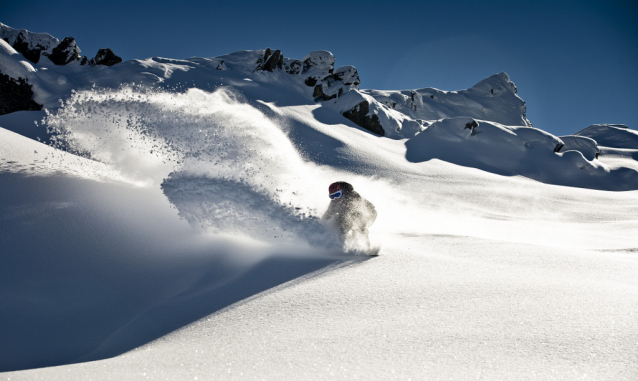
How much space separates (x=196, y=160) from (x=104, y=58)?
1089 inches

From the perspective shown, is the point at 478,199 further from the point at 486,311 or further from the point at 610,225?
the point at 486,311

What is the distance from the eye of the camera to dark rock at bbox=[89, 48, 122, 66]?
977 inches

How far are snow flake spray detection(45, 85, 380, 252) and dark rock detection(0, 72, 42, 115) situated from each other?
11129 millimetres

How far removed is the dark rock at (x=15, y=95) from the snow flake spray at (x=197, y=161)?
36.5 feet

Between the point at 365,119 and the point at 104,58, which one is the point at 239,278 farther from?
the point at 104,58

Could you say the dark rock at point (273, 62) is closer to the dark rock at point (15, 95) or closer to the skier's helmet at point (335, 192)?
the dark rock at point (15, 95)

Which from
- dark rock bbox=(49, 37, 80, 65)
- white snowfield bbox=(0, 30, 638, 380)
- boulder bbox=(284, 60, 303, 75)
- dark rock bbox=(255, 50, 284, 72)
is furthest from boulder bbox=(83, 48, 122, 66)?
white snowfield bbox=(0, 30, 638, 380)

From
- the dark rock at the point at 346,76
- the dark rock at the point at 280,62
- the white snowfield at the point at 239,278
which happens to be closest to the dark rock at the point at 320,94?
the dark rock at the point at 346,76

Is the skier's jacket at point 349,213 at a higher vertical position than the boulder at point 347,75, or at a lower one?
lower

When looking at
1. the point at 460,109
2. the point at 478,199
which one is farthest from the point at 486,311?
the point at 460,109

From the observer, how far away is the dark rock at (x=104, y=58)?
24.8 meters

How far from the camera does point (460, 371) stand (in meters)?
1.39

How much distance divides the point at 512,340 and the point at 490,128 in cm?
1955

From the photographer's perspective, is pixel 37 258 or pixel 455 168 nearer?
pixel 37 258
